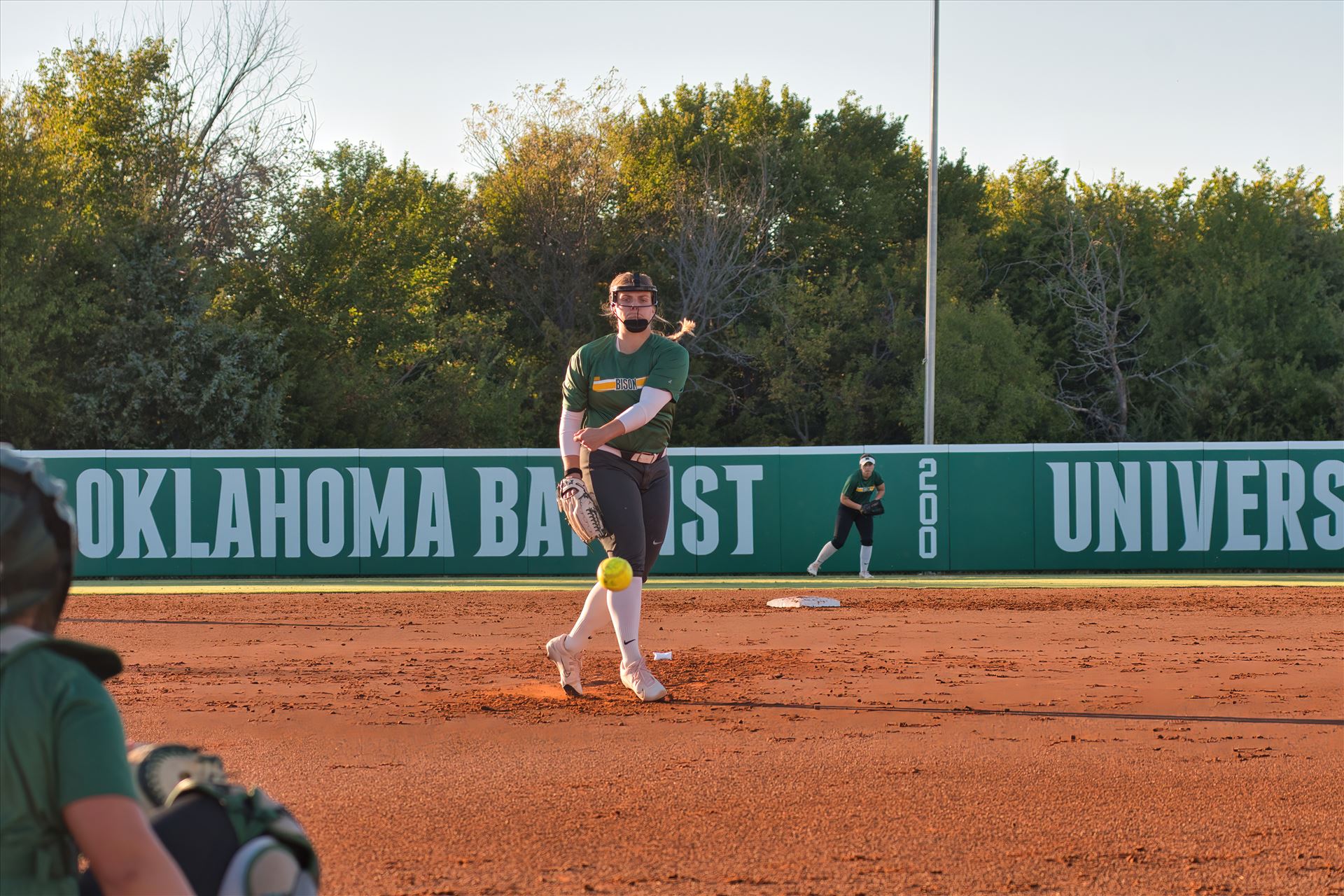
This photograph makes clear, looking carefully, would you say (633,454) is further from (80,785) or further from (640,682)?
(80,785)

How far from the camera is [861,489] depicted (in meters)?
18.3

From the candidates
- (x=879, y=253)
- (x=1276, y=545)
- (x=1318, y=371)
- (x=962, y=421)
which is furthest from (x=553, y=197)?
(x=1276, y=545)

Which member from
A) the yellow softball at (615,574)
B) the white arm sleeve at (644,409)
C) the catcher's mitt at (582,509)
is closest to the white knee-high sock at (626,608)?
the yellow softball at (615,574)

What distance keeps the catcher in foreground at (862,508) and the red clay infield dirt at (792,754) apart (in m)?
6.60

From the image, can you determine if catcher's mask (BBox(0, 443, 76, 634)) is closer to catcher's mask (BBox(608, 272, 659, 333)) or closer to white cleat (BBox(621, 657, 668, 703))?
catcher's mask (BBox(608, 272, 659, 333))

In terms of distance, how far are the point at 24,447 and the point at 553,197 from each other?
1854 cm

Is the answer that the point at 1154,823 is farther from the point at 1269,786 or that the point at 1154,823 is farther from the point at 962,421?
the point at 962,421

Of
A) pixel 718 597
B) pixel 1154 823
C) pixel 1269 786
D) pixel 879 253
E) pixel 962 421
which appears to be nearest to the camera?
pixel 1154 823

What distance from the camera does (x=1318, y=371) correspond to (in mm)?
42531

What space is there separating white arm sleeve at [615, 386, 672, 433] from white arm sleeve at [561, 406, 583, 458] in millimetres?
386

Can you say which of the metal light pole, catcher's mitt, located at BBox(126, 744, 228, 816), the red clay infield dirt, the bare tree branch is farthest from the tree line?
catcher's mitt, located at BBox(126, 744, 228, 816)

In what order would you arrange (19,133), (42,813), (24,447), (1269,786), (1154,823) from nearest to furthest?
(42,813) < (1154,823) < (1269,786) < (24,447) < (19,133)

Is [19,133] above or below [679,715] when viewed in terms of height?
above

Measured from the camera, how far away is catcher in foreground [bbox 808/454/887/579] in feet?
60.1
